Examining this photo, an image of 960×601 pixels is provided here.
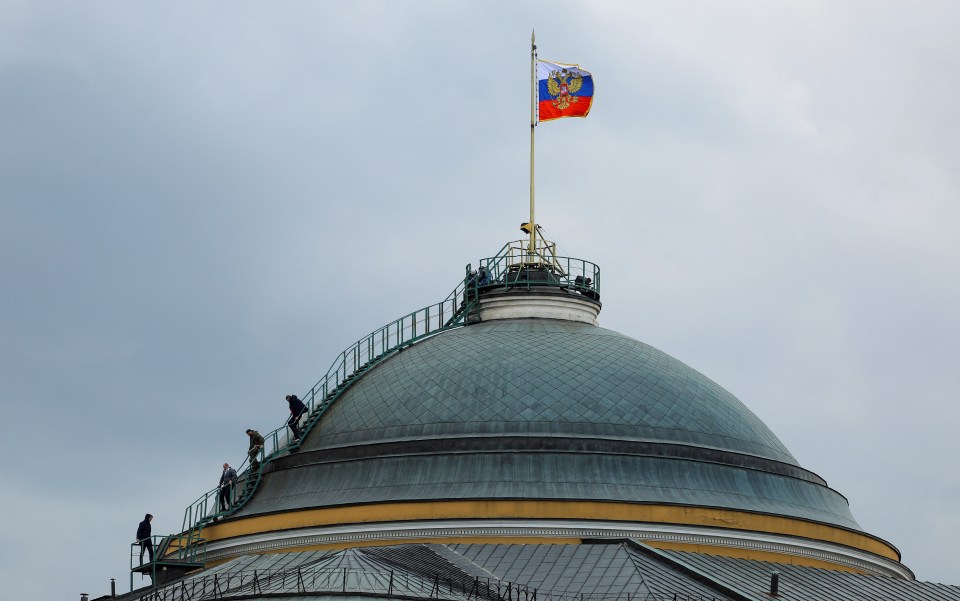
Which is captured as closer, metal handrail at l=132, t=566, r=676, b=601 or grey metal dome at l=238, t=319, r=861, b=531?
metal handrail at l=132, t=566, r=676, b=601

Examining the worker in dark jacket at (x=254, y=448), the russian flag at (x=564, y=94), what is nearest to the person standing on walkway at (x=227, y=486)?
the worker in dark jacket at (x=254, y=448)

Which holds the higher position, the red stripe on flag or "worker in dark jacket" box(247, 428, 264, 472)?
the red stripe on flag

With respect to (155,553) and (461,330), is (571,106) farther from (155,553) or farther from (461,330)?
(155,553)

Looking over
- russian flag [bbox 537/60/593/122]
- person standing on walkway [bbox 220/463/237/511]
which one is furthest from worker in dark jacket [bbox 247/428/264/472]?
russian flag [bbox 537/60/593/122]

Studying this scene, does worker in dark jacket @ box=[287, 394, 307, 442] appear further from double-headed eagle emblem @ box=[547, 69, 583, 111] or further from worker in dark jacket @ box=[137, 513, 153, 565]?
double-headed eagle emblem @ box=[547, 69, 583, 111]

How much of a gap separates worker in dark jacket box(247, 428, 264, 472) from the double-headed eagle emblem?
1345 cm

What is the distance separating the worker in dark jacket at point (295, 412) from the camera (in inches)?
1941

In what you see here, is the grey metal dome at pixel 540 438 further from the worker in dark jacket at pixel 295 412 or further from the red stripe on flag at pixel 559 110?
the red stripe on flag at pixel 559 110

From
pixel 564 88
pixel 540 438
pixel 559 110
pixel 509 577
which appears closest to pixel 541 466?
pixel 540 438

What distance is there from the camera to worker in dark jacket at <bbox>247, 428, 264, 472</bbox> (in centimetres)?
4900

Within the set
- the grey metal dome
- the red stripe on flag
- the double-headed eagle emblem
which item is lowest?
the grey metal dome

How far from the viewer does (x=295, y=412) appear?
49625 mm

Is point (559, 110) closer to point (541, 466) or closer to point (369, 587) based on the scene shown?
point (541, 466)

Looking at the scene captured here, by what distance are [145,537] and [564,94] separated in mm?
18285
